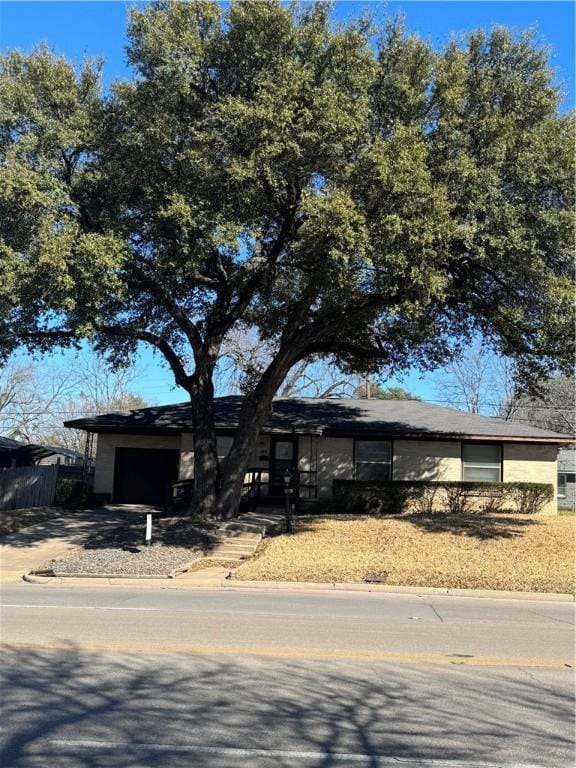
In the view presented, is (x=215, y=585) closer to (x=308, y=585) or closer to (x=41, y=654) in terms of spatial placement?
(x=308, y=585)

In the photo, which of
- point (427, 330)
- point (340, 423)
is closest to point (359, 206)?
point (427, 330)

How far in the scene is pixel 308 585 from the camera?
1420 centimetres

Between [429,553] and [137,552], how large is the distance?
6.71 meters

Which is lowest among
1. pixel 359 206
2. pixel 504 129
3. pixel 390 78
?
pixel 359 206

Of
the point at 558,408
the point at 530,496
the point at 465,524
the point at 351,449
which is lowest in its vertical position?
the point at 465,524

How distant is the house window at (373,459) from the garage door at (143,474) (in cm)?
690

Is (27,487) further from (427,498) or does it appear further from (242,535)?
(427,498)

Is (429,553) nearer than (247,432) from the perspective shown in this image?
Yes

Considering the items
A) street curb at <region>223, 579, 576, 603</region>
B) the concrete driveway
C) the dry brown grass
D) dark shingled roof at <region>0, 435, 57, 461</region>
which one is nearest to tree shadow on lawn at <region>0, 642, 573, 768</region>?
street curb at <region>223, 579, 576, 603</region>

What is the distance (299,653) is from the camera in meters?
7.83

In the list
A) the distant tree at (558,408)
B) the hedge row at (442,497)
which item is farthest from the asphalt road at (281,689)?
the distant tree at (558,408)

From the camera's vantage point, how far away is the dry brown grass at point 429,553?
47.3ft

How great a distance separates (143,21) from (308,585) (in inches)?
483

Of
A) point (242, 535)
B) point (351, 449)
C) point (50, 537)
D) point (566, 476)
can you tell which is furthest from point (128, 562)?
point (566, 476)
